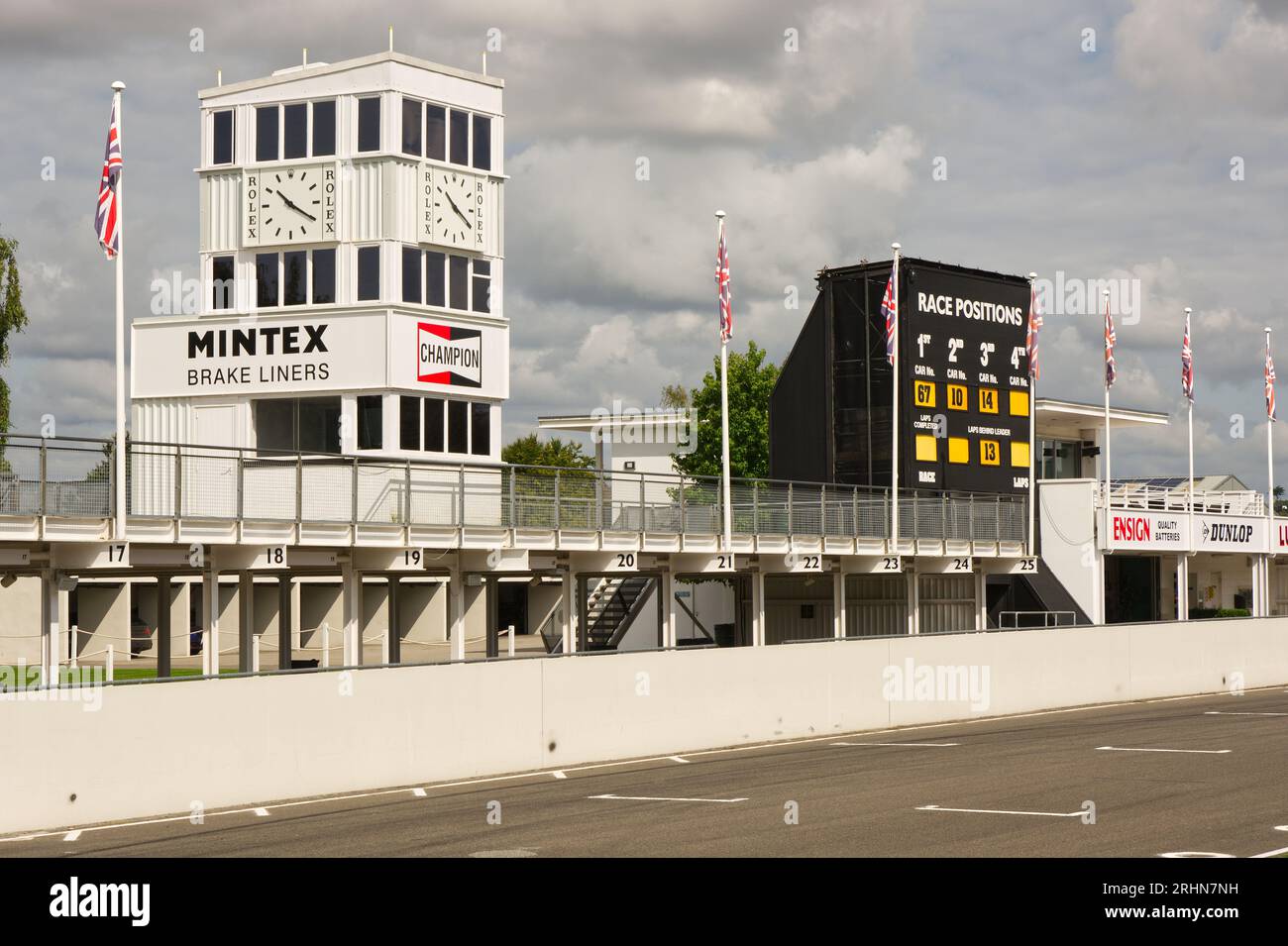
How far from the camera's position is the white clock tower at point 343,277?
1570 inches

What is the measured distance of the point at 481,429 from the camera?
42.0 metres

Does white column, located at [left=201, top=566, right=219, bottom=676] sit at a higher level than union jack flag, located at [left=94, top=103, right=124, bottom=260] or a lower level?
lower

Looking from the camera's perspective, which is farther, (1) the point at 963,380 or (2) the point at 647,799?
(1) the point at 963,380

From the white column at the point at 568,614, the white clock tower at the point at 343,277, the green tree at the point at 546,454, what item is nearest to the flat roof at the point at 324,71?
the white clock tower at the point at 343,277

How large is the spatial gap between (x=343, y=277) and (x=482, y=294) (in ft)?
13.3

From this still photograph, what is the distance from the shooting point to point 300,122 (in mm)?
41594

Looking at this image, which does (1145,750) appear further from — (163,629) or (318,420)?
(318,420)

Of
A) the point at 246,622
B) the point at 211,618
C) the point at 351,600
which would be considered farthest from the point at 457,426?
the point at 211,618

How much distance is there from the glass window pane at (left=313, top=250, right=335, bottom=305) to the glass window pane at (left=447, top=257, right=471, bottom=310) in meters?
3.10

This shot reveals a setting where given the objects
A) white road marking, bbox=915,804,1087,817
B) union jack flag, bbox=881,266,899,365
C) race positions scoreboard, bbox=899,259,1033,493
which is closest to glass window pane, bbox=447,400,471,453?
race positions scoreboard, bbox=899,259,1033,493

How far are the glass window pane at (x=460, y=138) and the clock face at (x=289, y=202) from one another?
11.8ft

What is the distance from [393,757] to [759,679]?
7.59 meters

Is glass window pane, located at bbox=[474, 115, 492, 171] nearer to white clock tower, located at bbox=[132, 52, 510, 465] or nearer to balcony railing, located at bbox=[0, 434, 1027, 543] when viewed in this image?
white clock tower, located at bbox=[132, 52, 510, 465]

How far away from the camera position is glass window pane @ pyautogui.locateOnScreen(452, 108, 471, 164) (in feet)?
140
